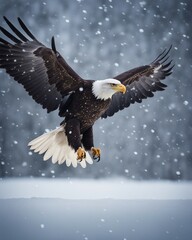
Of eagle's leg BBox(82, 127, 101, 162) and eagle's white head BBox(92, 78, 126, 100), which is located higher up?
eagle's white head BBox(92, 78, 126, 100)

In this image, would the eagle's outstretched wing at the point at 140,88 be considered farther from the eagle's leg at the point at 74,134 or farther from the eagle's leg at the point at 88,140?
the eagle's leg at the point at 74,134

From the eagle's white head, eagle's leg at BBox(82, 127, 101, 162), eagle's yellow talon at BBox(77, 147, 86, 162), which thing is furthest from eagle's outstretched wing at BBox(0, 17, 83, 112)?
eagle's yellow talon at BBox(77, 147, 86, 162)

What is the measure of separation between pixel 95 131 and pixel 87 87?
5846mm

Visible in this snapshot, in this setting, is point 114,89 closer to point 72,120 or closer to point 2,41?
point 72,120

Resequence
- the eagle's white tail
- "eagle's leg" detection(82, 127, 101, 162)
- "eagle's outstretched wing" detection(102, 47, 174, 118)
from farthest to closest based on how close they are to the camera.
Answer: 1. "eagle's outstretched wing" detection(102, 47, 174, 118)
2. the eagle's white tail
3. "eagle's leg" detection(82, 127, 101, 162)

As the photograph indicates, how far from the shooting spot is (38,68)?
11.5 ft

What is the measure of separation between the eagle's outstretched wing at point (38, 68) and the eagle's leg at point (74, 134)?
0.79 ft

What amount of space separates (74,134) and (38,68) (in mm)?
518

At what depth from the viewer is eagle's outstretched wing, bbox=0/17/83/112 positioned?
3336 mm

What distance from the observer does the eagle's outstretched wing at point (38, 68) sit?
334cm

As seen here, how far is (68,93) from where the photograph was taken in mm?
3547

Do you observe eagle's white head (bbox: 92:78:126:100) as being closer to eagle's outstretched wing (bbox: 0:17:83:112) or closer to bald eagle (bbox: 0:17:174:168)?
bald eagle (bbox: 0:17:174:168)

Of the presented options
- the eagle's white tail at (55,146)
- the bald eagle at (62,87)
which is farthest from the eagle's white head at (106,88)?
the eagle's white tail at (55,146)

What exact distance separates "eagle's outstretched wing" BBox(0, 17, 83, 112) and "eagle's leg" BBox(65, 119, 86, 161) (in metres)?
0.24
